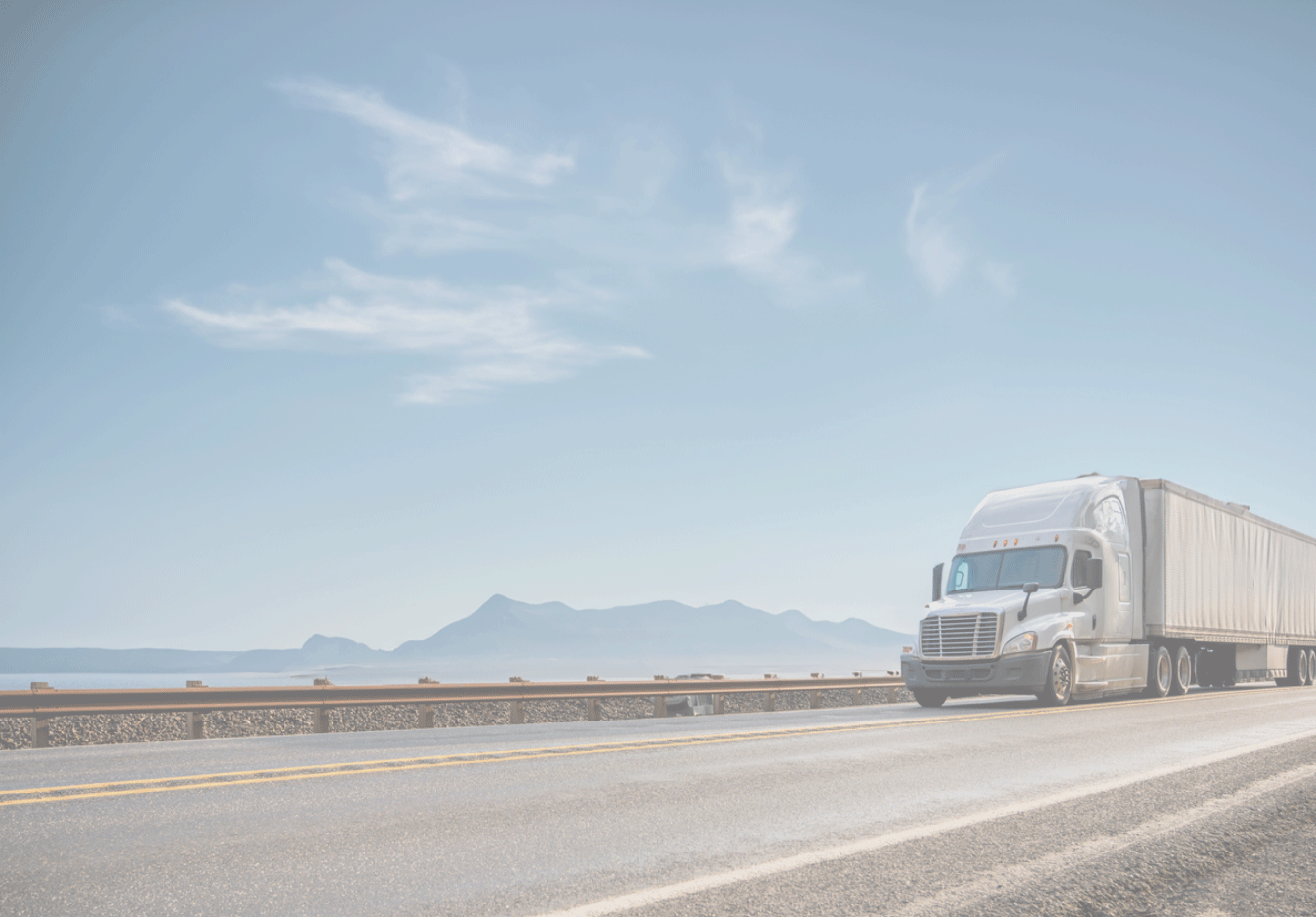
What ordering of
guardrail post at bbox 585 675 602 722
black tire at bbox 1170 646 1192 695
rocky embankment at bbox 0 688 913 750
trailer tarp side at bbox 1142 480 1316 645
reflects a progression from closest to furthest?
1. rocky embankment at bbox 0 688 913 750
2. guardrail post at bbox 585 675 602 722
3. trailer tarp side at bbox 1142 480 1316 645
4. black tire at bbox 1170 646 1192 695

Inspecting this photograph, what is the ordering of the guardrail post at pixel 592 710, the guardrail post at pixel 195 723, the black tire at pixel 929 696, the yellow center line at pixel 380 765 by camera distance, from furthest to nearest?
the black tire at pixel 929 696 < the guardrail post at pixel 592 710 < the guardrail post at pixel 195 723 < the yellow center line at pixel 380 765

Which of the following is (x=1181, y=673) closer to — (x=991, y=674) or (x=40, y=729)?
(x=991, y=674)

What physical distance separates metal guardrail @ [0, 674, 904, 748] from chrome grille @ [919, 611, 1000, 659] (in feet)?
13.1

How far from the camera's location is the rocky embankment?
1157cm

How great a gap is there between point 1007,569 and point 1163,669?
5.45 m

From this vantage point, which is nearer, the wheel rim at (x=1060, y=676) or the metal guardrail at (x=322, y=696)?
the metal guardrail at (x=322, y=696)

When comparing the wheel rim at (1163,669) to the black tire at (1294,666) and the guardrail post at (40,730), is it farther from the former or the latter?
the guardrail post at (40,730)

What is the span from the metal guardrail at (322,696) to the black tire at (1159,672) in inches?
295

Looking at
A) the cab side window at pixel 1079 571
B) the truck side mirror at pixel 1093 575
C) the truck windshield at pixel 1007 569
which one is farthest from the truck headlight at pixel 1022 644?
the truck side mirror at pixel 1093 575

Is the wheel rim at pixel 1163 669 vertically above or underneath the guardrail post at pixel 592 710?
above

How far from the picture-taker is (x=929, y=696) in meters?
17.2

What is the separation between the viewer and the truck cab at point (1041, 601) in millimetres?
15953

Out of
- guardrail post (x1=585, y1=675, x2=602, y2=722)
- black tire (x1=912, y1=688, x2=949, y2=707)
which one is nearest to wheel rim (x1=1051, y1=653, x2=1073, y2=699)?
black tire (x1=912, y1=688, x2=949, y2=707)

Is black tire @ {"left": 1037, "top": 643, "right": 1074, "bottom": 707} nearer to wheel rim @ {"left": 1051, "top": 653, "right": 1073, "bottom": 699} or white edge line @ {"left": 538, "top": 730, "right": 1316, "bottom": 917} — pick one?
wheel rim @ {"left": 1051, "top": 653, "right": 1073, "bottom": 699}
